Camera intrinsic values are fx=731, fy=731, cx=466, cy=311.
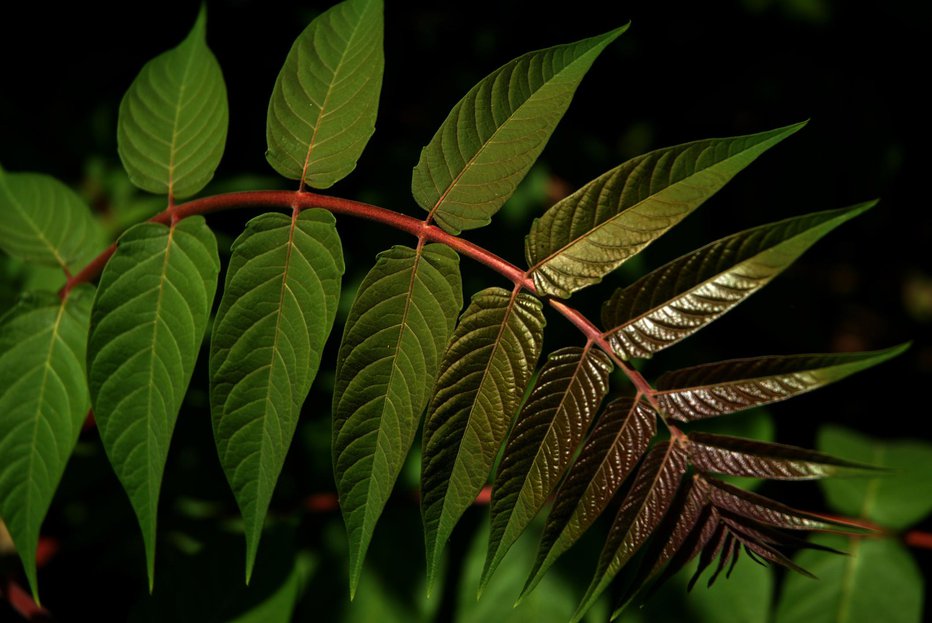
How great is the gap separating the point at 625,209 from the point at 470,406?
318mm

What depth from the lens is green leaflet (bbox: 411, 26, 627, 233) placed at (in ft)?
3.11

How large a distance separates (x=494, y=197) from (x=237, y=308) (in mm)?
366

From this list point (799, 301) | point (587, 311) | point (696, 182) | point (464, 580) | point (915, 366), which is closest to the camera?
point (696, 182)

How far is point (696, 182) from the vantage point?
900mm

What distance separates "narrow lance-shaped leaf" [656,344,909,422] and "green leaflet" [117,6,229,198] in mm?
746

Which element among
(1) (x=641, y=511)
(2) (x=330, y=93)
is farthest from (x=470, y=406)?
(2) (x=330, y=93)

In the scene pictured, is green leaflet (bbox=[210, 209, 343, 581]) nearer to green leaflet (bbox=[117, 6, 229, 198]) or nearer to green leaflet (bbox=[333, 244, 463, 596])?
green leaflet (bbox=[333, 244, 463, 596])

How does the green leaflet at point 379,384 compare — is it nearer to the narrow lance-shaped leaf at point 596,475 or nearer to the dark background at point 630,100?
the narrow lance-shaped leaf at point 596,475

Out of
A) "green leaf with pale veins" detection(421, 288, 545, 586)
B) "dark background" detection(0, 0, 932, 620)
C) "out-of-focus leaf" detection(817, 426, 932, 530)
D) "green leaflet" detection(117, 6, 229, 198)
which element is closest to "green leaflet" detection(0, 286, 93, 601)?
"green leaflet" detection(117, 6, 229, 198)

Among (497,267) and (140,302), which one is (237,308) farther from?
(497,267)

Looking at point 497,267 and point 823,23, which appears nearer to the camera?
point 497,267

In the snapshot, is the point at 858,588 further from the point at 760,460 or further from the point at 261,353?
the point at 261,353

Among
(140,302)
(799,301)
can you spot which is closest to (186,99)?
(140,302)

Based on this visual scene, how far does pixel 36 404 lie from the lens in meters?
1.10
